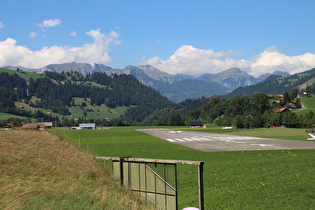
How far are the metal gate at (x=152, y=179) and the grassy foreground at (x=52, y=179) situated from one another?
348mm

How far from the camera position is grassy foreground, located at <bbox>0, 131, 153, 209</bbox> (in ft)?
28.8

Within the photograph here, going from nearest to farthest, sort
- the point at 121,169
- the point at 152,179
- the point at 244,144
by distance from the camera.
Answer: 1. the point at 152,179
2. the point at 121,169
3. the point at 244,144

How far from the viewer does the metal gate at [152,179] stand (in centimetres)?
890

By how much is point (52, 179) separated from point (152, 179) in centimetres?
358

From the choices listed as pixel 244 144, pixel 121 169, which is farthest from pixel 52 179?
pixel 244 144

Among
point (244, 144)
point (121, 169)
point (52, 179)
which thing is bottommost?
point (244, 144)

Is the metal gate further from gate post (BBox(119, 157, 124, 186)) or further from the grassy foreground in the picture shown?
the grassy foreground

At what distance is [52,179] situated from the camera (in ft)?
32.7

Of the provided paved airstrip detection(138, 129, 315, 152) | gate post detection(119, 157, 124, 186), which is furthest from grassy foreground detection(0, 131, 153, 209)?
paved airstrip detection(138, 129, 315, 152)

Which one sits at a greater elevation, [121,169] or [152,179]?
[121,169]

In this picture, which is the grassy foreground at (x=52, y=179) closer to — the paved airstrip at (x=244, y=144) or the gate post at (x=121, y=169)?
the gate post at (x=121, y=169)

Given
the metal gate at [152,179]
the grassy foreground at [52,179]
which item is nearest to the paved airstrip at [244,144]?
the grassy foreground at [52,179]

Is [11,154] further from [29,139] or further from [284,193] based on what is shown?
[284,193]

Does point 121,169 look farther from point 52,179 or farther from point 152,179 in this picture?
point 52,179
